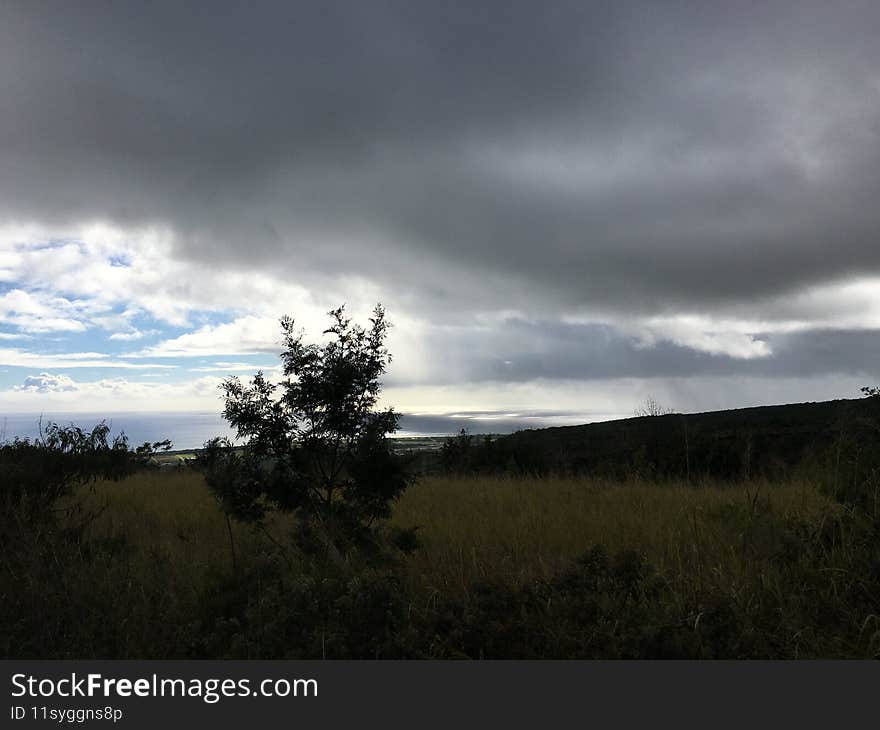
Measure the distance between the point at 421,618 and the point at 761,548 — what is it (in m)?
3.23

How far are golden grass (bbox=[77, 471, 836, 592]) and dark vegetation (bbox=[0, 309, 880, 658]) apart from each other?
0.08m

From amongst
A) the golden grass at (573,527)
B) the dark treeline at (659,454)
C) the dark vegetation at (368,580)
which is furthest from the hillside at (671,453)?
the dark vegetation at (368,580)

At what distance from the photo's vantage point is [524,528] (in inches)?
299

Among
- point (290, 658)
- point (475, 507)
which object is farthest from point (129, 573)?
point (475, 507)

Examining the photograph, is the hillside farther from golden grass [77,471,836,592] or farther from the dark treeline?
golden grass [77,471,836,592]

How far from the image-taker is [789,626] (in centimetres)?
395

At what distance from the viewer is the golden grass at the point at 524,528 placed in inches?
226

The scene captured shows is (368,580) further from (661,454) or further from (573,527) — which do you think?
(661,454)

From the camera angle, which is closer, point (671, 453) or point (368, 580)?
point (368, 580)

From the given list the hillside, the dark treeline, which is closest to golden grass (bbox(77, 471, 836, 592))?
the dark treeline

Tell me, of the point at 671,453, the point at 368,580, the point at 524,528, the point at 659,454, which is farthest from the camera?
the point at 659,454

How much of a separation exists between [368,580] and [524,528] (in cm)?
354

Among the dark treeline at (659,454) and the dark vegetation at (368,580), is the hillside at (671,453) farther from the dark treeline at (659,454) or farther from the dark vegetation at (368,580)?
the dark vegetation at (368,580)

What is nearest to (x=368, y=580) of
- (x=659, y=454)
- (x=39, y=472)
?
(x=39, y=472)
